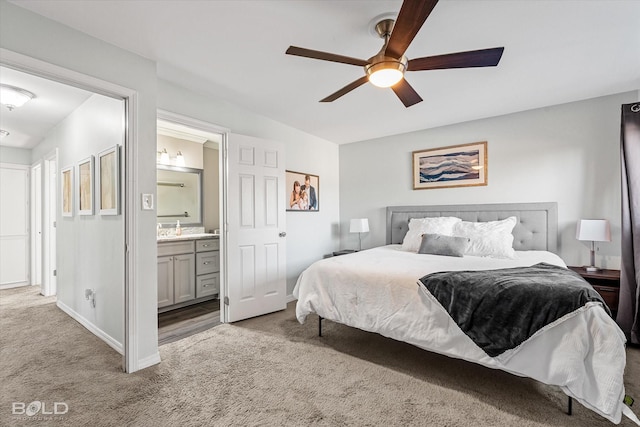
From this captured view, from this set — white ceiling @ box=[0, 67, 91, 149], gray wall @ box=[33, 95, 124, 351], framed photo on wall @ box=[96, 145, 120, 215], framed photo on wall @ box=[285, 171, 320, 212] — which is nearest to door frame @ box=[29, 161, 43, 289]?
white ceiling @ box=[0, 67, 91, 149]

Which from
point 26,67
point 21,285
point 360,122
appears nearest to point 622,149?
point 360,122

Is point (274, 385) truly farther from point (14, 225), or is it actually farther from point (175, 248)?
point (14, 225)

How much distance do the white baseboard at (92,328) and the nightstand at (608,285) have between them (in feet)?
14.4

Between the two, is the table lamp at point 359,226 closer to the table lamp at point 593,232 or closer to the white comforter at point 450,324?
the white comforter at point 450,324

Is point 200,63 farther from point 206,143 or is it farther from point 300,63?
point 206,143

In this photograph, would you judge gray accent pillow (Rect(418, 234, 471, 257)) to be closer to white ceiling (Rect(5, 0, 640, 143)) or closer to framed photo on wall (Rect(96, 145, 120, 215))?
white ceiling (Rect(5, 0, 640, 143))

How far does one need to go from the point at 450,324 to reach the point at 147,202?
97.3 inches

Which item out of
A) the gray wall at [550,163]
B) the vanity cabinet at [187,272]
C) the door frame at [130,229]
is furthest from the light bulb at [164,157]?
the gray wall at [550,163]

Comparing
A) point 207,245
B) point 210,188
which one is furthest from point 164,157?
point 207,245

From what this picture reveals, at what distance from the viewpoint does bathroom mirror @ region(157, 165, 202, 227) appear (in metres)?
4.32

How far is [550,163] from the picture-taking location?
138 inches

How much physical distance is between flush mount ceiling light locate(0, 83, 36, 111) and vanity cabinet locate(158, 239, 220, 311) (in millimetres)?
1962

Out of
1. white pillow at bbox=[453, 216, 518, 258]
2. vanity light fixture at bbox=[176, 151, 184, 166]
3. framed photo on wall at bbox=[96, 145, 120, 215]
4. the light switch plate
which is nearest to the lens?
the light switch plate

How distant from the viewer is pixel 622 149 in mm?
2891
